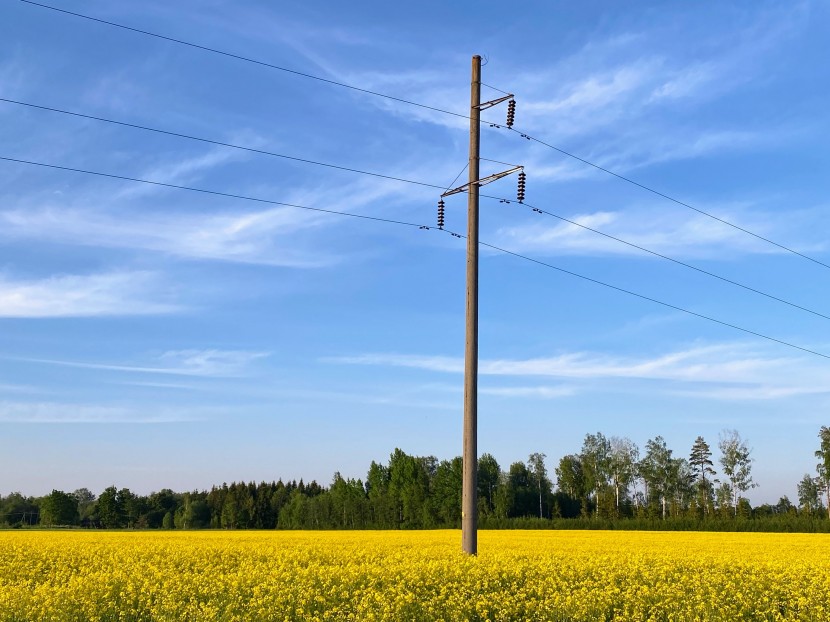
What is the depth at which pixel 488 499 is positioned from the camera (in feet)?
434

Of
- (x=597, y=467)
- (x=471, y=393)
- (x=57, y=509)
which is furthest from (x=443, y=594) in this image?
(x=57, y=509)

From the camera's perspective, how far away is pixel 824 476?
375 feet

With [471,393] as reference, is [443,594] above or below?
→ below

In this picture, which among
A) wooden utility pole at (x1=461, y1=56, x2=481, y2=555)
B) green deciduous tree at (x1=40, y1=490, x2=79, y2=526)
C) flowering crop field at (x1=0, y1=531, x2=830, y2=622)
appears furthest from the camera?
green deciduous tree at (x1=40, y1=490, x2=79, y2=526)

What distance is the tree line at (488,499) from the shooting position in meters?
112

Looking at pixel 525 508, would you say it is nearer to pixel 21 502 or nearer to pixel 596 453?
pixel 596 453

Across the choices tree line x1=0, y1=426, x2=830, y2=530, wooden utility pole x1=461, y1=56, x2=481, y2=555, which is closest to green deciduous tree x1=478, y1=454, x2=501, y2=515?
tree line x1=0, y1=426, x2=830, y2=530

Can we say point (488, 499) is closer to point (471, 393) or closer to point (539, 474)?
point (539, 474)

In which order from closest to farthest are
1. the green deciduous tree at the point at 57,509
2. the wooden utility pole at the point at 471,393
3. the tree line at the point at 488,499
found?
the wooden utility pole at the point at 471,393
the tree line at the point at 488,499
the green deciduous tree at the point at 57,509

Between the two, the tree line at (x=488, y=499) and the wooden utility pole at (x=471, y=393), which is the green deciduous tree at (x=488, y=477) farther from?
the wooden utility pole at (x=471, y=393)

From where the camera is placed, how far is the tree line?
369 ft

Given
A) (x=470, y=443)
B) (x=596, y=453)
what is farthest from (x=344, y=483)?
(x=470, y=443)

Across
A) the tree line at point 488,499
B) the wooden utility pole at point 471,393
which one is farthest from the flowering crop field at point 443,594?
the tree line at point 488,499

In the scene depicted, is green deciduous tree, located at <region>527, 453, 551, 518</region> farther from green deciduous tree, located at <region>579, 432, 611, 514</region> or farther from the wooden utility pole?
the wooden utility pole
